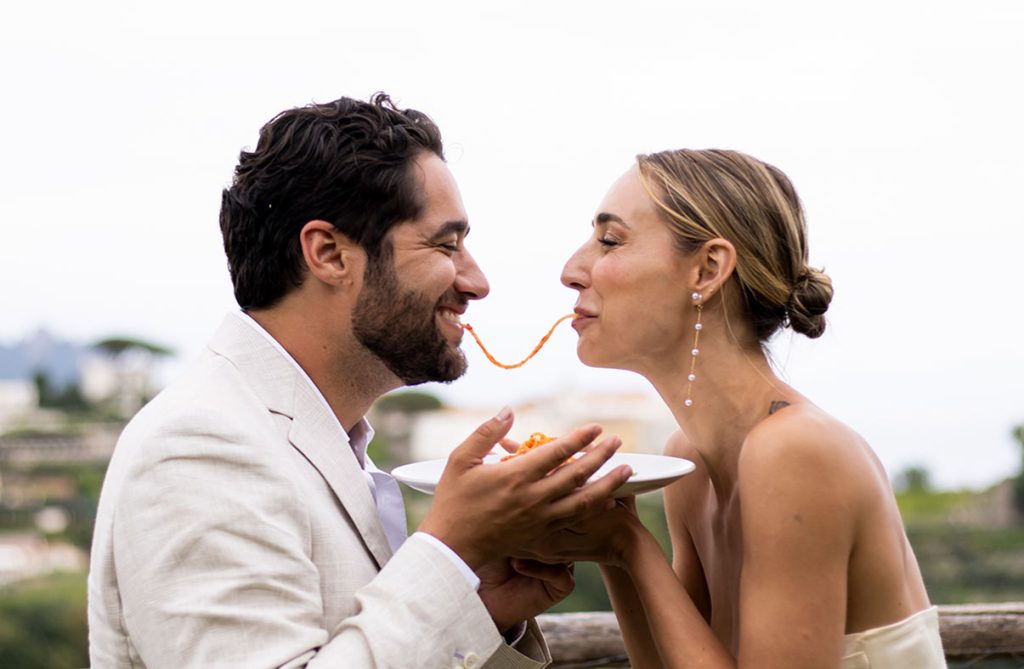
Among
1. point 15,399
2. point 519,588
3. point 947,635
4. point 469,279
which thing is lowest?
point 15,399

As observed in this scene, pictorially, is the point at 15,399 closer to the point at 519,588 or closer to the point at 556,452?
the point at 519,588

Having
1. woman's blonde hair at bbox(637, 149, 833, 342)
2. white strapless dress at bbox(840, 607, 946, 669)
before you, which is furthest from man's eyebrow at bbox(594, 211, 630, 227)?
white strapless dress at bbox(840, 607, 946, 669)

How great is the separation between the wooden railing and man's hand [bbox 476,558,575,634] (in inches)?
83.9

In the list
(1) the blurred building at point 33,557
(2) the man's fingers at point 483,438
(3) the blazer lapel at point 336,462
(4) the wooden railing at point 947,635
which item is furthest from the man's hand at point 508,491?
(1) the blurred building at point 33,557

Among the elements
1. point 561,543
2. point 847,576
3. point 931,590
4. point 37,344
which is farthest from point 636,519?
point 37,344

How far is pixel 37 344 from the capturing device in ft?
236

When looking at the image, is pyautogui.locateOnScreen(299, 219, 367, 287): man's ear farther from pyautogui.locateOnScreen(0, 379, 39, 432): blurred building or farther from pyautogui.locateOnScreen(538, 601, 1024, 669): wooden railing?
pyautogui.locateOnScreen(0, 379, 39, 432): blurred building

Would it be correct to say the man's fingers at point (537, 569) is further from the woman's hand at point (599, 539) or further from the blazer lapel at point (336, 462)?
the blazer lapel at point (336, 462)

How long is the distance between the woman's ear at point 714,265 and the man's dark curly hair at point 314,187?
2.50ft

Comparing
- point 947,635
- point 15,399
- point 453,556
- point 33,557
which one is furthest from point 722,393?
point 15,399

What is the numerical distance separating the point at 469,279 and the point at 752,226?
2.52ft

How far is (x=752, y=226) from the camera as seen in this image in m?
3.29

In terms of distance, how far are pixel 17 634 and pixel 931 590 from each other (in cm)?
3000

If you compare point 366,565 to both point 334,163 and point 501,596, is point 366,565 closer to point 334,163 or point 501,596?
point 501,596
